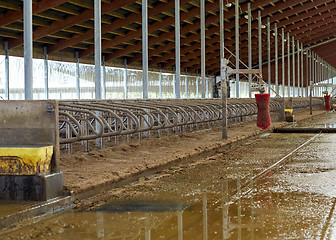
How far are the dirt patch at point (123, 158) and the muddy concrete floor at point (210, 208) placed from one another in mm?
251

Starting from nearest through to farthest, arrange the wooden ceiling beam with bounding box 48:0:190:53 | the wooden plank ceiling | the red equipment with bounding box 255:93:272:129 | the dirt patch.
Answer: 1. the dirt patch
2. the red equipment with bounding box 255:93:272:129
3. the wooden plank ceiling
4. the wooden ceiling beam with bounding box 48:0:190:53

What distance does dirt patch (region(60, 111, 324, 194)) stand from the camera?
21.0 ft

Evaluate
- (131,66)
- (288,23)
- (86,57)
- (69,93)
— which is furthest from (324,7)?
(69,93)

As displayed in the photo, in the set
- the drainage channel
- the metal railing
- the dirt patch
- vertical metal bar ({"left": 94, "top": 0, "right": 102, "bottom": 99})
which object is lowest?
the drainage channel

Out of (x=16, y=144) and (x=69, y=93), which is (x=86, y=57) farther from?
(x=16, y=144)

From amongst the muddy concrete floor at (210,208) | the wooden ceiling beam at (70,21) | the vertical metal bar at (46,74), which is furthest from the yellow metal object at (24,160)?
the vertical metal bar at (46,74)

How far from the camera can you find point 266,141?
13391 mm

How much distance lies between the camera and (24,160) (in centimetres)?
548

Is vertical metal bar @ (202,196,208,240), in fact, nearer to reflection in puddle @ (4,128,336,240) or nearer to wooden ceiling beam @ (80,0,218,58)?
reflection in puddle @ (4,128,336,240)

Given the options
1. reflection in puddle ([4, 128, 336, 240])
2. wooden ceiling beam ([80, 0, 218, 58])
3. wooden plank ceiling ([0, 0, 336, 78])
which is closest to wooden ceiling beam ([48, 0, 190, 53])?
wooden plank ceiling ([0, 0, 336, 78])

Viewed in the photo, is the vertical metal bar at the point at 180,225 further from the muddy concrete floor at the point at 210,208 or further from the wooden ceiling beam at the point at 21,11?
the wooden ceiling beam at the point at 21,11

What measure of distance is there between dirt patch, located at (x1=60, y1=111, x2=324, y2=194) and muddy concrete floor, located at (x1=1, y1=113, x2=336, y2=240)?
0.82 ft

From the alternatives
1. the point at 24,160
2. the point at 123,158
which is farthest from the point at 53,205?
the point at 123,158

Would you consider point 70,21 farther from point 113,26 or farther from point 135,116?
point 135,116
